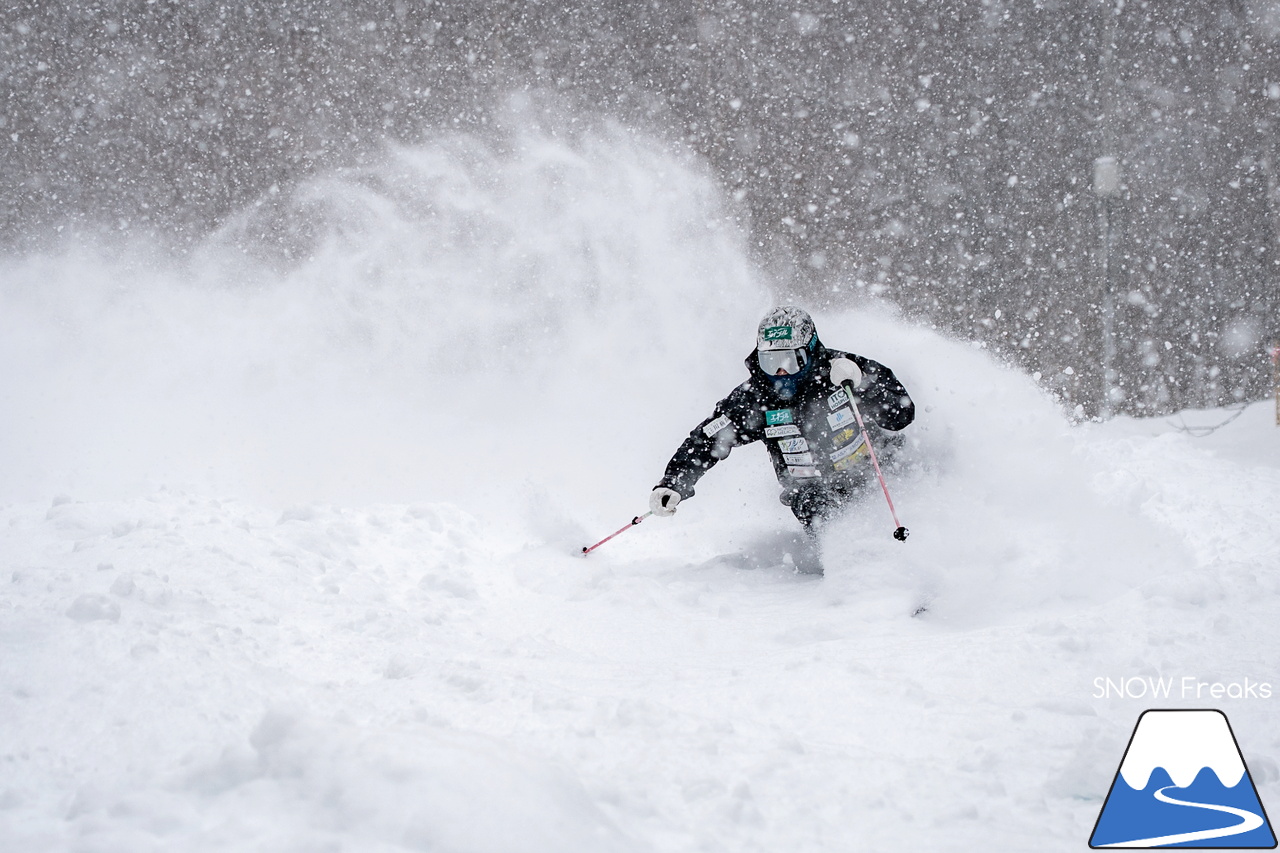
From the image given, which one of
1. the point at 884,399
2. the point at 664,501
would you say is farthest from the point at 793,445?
the point at 664,501

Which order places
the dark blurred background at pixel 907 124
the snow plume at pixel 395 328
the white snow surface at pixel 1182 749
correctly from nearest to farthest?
the white snow surface at pixel 1182 749, the snow plume at pixel 395 328, the dark blurred background at pixel 907 124

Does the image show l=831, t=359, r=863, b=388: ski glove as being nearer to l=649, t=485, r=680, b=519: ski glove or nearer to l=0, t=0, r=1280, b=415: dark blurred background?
l=649, t=485, r=680, b=519: ski glove

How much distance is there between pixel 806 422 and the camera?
14.4 feet

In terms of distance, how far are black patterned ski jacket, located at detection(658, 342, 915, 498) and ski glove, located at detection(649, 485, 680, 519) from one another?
0.06m

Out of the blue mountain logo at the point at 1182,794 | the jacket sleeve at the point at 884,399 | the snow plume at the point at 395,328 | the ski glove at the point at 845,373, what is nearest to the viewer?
the blue mountain logo at the point at 1182,794

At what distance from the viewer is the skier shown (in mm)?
4277

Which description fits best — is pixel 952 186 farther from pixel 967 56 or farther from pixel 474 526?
pixel 474 526

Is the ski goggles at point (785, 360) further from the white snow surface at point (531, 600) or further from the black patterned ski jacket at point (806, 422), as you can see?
the white snow surface at point (531, 600)

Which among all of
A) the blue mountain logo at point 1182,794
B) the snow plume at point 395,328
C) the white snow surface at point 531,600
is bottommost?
the blue mountain logo at point 1182,794

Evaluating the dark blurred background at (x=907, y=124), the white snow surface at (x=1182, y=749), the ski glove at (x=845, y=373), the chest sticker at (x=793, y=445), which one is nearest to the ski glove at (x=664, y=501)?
the chest sticker at (x=793, y=445)

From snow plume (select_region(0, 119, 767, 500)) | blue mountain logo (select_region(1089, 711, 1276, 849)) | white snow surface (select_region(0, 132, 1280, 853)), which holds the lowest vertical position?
blue mountain logo (select_region(1089, 711, 1276, 849))

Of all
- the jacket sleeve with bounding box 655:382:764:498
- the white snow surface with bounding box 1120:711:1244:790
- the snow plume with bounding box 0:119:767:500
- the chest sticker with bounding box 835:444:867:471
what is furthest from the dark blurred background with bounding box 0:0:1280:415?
the white snow surface with bounding box 1120:711:1244:790

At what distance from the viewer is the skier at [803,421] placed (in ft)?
14.0

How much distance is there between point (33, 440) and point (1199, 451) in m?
11.8
